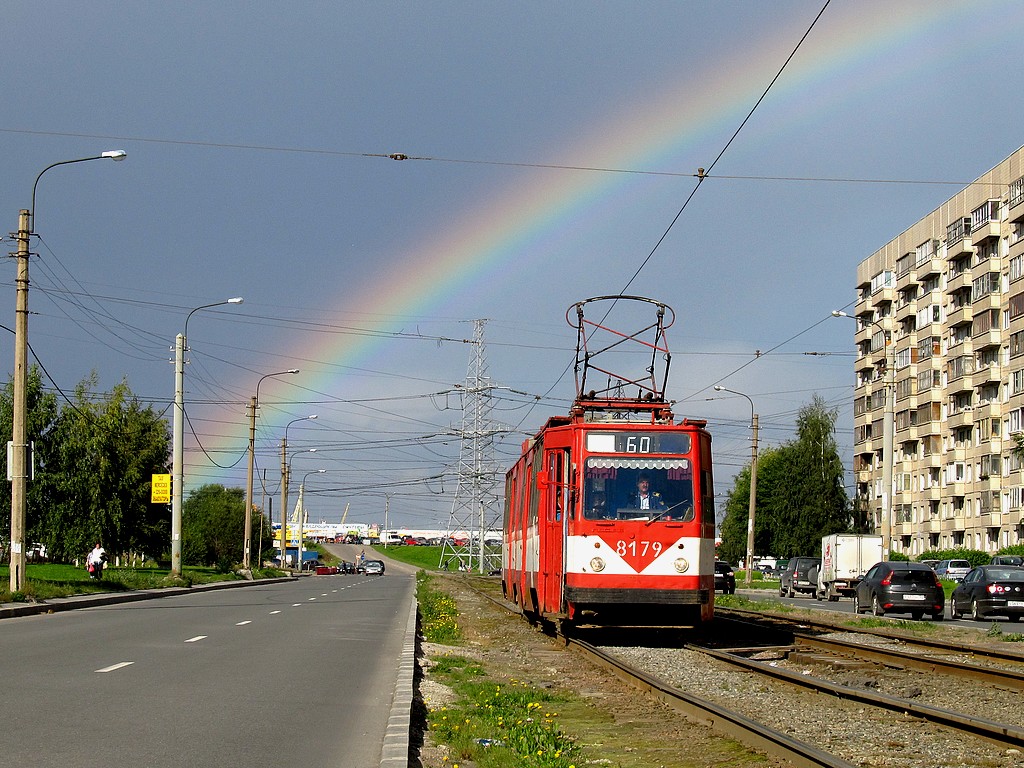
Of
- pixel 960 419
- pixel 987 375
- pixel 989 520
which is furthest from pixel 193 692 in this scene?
pixel 960 419

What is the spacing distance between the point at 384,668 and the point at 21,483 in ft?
56.9

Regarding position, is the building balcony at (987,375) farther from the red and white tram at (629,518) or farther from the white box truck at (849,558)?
the red and white tram at (629,518)

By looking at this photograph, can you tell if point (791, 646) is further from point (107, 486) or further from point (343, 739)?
point (107, 486)

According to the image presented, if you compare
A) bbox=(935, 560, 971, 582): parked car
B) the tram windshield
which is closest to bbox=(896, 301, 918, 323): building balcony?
bbox=(935, 560, 971, 582): parked car

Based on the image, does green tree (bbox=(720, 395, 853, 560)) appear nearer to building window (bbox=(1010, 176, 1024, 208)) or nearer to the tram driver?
building window (bbox=(1010, 176, 1024, 208))

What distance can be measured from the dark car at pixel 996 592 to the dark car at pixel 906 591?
2.89 ft

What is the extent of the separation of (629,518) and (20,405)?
1715 centimetres

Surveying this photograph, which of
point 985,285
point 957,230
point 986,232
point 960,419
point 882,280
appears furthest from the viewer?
point 882,280

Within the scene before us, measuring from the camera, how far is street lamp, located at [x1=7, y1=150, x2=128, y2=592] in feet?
100

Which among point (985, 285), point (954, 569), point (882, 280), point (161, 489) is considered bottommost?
point (954, 569)

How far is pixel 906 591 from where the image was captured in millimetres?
35375

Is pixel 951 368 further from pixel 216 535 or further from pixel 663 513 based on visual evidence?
pixel 663 513

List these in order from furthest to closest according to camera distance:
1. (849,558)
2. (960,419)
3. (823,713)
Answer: (960,419)
(849,558)
(823,713)

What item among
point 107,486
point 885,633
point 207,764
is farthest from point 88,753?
point 107,486
